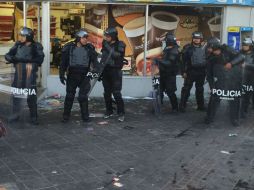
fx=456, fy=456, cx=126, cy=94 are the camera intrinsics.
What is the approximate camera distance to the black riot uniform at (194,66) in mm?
10000

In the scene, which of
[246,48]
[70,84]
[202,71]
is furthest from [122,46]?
[246,48]

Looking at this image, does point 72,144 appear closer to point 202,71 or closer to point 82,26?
point 202,71

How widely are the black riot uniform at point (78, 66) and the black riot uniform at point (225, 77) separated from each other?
2.34 meters

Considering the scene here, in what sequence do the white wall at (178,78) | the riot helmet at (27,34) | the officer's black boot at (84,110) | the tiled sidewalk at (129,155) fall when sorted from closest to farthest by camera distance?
the tiled sidewalk at (129,155) < the riot helmet at (27,34) < the officer's black boot at (84,110) < the white wall at (178,78)

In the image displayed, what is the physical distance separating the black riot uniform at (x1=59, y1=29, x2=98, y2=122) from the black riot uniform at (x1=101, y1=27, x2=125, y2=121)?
0.37 m

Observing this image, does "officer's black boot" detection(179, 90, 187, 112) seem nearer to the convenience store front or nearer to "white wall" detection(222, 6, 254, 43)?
the convenience store front

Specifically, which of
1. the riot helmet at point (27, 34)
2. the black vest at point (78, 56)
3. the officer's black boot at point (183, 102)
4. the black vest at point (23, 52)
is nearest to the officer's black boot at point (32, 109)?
the black vest at point (23, 52)

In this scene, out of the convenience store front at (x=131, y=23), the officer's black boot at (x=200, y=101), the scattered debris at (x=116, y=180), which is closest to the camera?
the scattered debris at (x=116, y=180)

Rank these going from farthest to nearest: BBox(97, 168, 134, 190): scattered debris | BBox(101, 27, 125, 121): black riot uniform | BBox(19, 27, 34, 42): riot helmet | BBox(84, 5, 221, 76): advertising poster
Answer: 1. BBox(84, 5, 221, 76): advertising poster
2. BBox(101, 27, 125, 121): black riot uniform
3. BBox(19, 27, 34, 42): riot helmet
4. BBox(97, 168, 134, 190): scattered debris

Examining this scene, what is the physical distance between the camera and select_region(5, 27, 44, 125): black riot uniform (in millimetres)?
8578

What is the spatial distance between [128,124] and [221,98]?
1.91 meters

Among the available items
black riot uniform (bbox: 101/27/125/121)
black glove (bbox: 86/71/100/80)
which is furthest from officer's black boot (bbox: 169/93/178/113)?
black glove (bbox: 86/71/100/80)

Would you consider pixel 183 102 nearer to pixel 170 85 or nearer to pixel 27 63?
pixel 170 85

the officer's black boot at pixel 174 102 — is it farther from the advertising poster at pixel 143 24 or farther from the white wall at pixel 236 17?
the white wall at pixel 236 17
